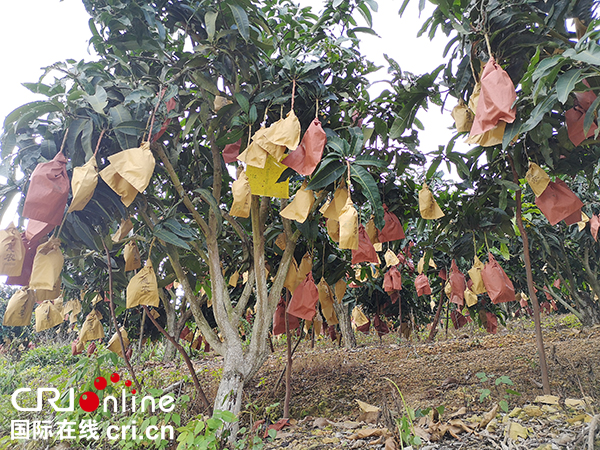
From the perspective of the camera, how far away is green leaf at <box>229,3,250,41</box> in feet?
5.82

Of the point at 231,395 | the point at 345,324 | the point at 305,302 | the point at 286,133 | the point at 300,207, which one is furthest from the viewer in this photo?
the point at 345,324

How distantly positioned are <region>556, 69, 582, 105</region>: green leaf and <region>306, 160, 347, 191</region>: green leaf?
885mm

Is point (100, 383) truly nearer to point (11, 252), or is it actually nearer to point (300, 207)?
point (11, 252)

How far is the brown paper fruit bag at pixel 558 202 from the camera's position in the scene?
1811mm

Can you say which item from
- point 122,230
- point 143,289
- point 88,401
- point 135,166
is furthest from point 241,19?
point 88,401

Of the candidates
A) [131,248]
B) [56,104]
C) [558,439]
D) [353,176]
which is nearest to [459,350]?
[558,439]

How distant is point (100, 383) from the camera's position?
7.45ft

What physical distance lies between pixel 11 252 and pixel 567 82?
7.59ft

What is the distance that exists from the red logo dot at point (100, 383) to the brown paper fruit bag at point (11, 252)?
1.00 m

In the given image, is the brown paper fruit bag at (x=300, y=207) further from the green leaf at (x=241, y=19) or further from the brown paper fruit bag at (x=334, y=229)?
the green leaf at (x=241, y=19)

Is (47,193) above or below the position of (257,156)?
below

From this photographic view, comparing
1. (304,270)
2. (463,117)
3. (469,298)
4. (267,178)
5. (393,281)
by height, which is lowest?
(469,298)

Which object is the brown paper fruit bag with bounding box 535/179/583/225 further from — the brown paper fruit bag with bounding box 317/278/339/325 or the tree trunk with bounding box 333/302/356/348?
the tree trunk with bounding box 333/302/356/348

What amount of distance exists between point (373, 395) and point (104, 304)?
2.60 meters
